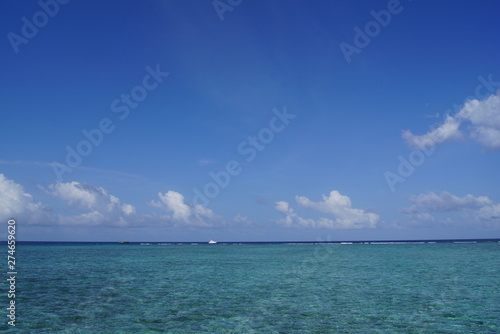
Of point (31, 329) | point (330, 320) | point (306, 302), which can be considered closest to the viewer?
point (31, 329)

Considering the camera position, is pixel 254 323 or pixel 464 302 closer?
pixel 254 323

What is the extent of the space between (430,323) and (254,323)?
11.7m

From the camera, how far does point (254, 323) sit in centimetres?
2489

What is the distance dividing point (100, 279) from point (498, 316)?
4332cm

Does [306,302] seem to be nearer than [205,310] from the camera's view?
No

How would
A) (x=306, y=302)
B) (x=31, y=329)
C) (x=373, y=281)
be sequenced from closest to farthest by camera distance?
1. (x=31, y=329)
2. (x=306, y=302)
3. (x=373, y=281)

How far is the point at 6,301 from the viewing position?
3247cm

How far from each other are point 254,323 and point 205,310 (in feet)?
18.3

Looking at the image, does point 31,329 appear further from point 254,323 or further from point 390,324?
point 390,324

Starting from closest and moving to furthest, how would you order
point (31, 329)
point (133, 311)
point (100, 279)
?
point (31, 329), point (133, 311), point (100, 279)

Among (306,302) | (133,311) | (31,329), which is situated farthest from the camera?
(306,302)

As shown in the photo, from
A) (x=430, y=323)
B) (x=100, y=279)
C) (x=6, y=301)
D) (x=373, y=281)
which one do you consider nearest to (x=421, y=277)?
(x=373, y=281)

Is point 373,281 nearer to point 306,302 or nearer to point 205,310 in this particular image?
point 306,302

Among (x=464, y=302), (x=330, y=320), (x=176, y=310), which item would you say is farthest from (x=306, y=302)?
(x=464, y=302)
